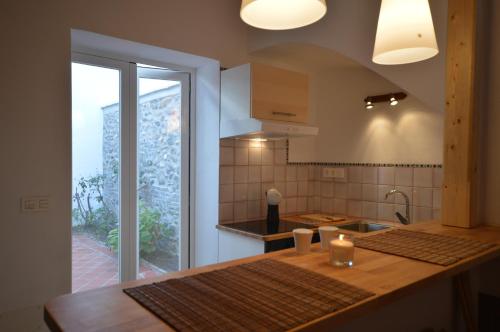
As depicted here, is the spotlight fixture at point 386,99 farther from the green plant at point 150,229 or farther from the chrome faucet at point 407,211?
the green plant at point 150,229

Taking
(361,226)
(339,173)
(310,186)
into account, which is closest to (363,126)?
(339,173)

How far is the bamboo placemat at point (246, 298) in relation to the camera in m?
0.86

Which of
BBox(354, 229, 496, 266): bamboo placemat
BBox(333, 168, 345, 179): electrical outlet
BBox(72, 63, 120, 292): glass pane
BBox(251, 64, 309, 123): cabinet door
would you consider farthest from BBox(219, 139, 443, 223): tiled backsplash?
BBox(354, 229, 496, 266): bamboo placemat

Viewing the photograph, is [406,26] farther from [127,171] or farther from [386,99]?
[127,171]

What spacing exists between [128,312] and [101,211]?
5.91 ft

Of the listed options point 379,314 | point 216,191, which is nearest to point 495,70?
point 379,314

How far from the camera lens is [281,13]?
55.1 inches

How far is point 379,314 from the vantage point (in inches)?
57.7

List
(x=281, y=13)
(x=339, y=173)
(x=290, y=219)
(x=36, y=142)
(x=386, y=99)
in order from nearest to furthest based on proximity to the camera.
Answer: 1. (x=281, y=13)
2. (x=36, y=142)
3. (x=386, y=99)
4. (x=290, y=219)
5. (x=339, y=173)

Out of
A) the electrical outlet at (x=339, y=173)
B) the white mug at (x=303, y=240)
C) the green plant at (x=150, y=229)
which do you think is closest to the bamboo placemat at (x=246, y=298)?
the white mug at (x=303, y=240)

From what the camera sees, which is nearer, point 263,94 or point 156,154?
point 263,94

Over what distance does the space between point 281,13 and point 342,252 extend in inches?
36.0

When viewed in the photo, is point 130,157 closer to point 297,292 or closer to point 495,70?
point 297,292

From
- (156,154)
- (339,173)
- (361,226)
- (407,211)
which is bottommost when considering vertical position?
(361,226)
